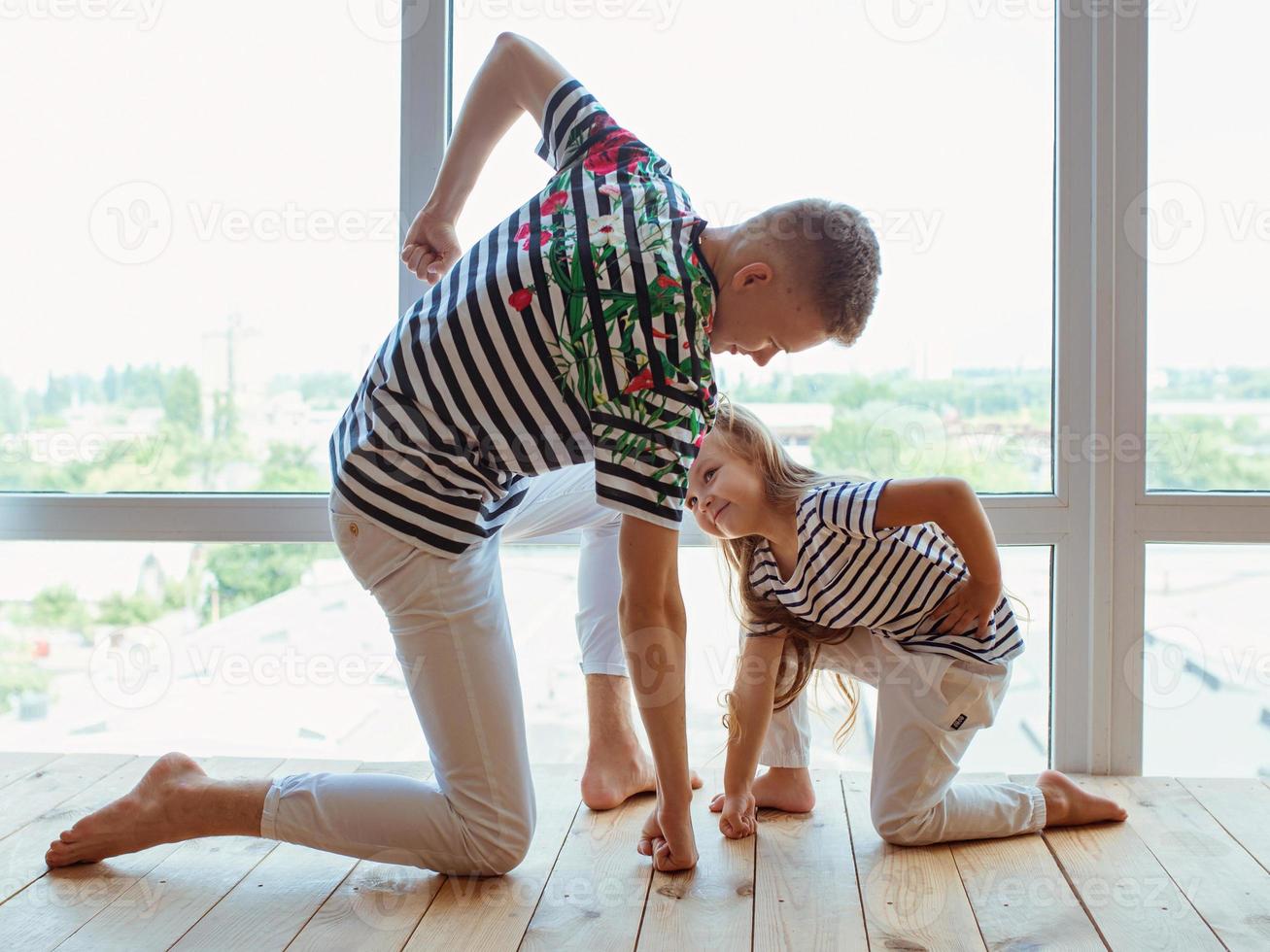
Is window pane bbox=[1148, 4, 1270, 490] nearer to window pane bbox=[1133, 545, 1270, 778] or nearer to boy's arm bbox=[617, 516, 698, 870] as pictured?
window pane bbox=[1133, 545, 1270, 778]

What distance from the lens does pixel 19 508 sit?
200 centimetres

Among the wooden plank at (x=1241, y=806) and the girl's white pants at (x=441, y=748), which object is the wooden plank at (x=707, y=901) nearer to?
the girl's white pants at (x=441, y=748)

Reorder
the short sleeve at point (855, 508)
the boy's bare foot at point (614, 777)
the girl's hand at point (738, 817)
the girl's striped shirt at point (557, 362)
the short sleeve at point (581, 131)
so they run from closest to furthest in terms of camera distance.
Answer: the girl's striped shirt at point (557, 362)
the short sleeve at point (581, 131)
the short sleeve at point (855, 508)
the girl's hand at point (738, 817)
the boy's bare foot at point (614, 777)

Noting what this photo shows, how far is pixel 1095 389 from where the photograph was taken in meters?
1.86

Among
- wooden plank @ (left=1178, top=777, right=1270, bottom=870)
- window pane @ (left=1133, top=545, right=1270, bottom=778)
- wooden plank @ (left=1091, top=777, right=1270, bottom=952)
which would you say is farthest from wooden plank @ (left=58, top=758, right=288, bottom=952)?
window pane @ (left=1133, top=545, right=1270, bottom=778)

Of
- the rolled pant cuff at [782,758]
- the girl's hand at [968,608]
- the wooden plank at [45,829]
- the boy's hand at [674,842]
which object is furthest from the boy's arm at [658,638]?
the wooden plank at [45,829]

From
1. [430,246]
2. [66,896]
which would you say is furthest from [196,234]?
[66,896]

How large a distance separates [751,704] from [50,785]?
1.20 metres

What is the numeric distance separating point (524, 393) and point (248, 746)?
1.17 meters

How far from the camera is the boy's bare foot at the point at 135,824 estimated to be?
54.7 inches

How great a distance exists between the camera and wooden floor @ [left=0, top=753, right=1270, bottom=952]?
123 centimetres

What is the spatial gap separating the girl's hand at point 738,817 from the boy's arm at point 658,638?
227 mm

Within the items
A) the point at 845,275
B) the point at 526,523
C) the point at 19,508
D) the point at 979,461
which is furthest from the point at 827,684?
the point at 19,508

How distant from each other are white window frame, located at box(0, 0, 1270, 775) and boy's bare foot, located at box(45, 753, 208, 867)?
2.07 ft
